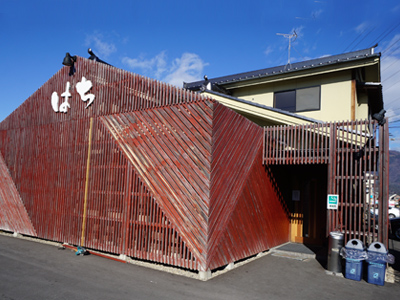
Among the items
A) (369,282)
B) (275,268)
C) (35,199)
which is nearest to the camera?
(369,282)

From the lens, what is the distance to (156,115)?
328 inches

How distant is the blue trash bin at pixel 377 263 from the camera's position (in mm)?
6945

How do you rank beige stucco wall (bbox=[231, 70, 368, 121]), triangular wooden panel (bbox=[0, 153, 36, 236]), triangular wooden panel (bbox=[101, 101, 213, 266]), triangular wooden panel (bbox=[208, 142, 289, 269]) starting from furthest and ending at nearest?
beige stucco wall (bbox=[231, 70, 368, 121]) → triangular wooden panel (bbox=[0, 153, 36, 236]) → triangular wooden panel (bbox=[208, 142, 289, 269]) → triangular wooden panel (bbox=[101, 101, 213, 266])

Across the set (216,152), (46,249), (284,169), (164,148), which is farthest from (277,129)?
(46,249)

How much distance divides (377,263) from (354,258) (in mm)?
472

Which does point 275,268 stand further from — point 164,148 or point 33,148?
point 33,148

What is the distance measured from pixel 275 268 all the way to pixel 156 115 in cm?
521

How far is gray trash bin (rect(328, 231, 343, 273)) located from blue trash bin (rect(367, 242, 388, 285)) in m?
0.71

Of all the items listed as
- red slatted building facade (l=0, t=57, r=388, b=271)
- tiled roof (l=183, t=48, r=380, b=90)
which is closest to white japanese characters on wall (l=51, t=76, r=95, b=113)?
red slatted building facade (l=0, t=57, r=388, b=271)

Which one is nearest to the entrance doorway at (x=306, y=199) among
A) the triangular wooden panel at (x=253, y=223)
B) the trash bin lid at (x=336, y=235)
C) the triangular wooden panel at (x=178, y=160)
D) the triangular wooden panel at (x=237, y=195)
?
the triangular wooden panel at (x=253, y=223)

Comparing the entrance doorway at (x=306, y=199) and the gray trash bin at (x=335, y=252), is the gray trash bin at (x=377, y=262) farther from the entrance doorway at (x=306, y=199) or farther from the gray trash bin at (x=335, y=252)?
the entrance doorway at (x=306, y=199)

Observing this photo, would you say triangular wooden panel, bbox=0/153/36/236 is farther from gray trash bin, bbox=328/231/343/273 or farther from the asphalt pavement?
gray trash bin, bbox=328/231/343/273

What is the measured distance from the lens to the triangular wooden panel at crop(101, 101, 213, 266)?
709cm

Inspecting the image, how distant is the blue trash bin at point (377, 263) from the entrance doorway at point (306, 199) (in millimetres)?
4076
